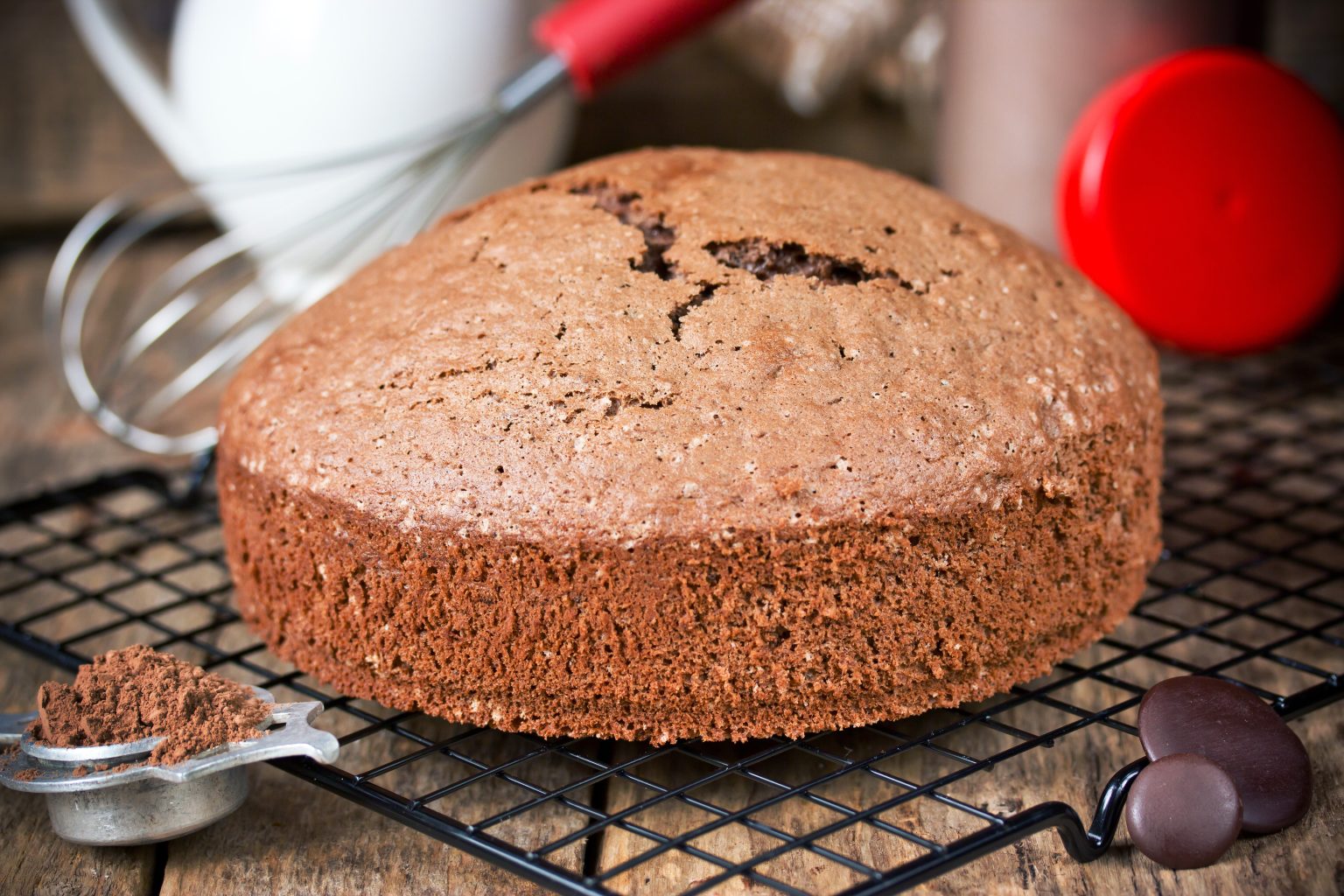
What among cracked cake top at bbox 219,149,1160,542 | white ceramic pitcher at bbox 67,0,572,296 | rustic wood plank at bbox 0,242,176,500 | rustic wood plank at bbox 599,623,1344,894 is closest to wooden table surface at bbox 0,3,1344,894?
rustic wood plank at bbox 599,623,1344,894

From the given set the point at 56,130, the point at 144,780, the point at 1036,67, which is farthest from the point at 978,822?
the point at 56,130

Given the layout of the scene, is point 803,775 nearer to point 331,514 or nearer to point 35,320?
point 331,514

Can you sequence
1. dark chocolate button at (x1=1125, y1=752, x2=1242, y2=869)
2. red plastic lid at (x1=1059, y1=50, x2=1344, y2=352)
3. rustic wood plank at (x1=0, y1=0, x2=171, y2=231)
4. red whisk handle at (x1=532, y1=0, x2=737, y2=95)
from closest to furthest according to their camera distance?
1. dark chocolate button at (x1=1125, y1=752, x2=1242, y2=869)
2. red plastic lid at (x1=1059, y1=50, x2=1344, y2=352)
3. red whisk handle at (x1=532, y1=0, x2=737, y2=95)
4. rustic wood plank at (x1=0, y1=0, x2=171, y2=231)

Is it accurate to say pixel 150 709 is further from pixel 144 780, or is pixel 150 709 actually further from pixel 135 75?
pixel 135 75

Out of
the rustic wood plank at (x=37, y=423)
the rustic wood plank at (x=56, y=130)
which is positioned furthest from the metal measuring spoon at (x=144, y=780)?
the rustic wood plank at (x=56, y=130)

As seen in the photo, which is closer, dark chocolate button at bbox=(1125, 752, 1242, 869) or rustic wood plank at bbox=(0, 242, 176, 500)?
dark chocolate button at bbox=(1125, 752, 1242, 869)

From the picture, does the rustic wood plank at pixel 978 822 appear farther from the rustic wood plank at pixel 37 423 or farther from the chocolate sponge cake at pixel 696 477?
the rustic wood plank at pixel 37 423

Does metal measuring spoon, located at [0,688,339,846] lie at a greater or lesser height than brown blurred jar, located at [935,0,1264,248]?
lesser

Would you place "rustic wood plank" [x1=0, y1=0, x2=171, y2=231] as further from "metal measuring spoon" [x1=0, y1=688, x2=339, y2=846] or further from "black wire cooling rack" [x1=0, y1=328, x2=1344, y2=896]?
"metal measuring spoon" [x1=0, y1=688, x2=339, y2=846]

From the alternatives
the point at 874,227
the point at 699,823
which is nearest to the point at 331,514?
the point at 699,823
